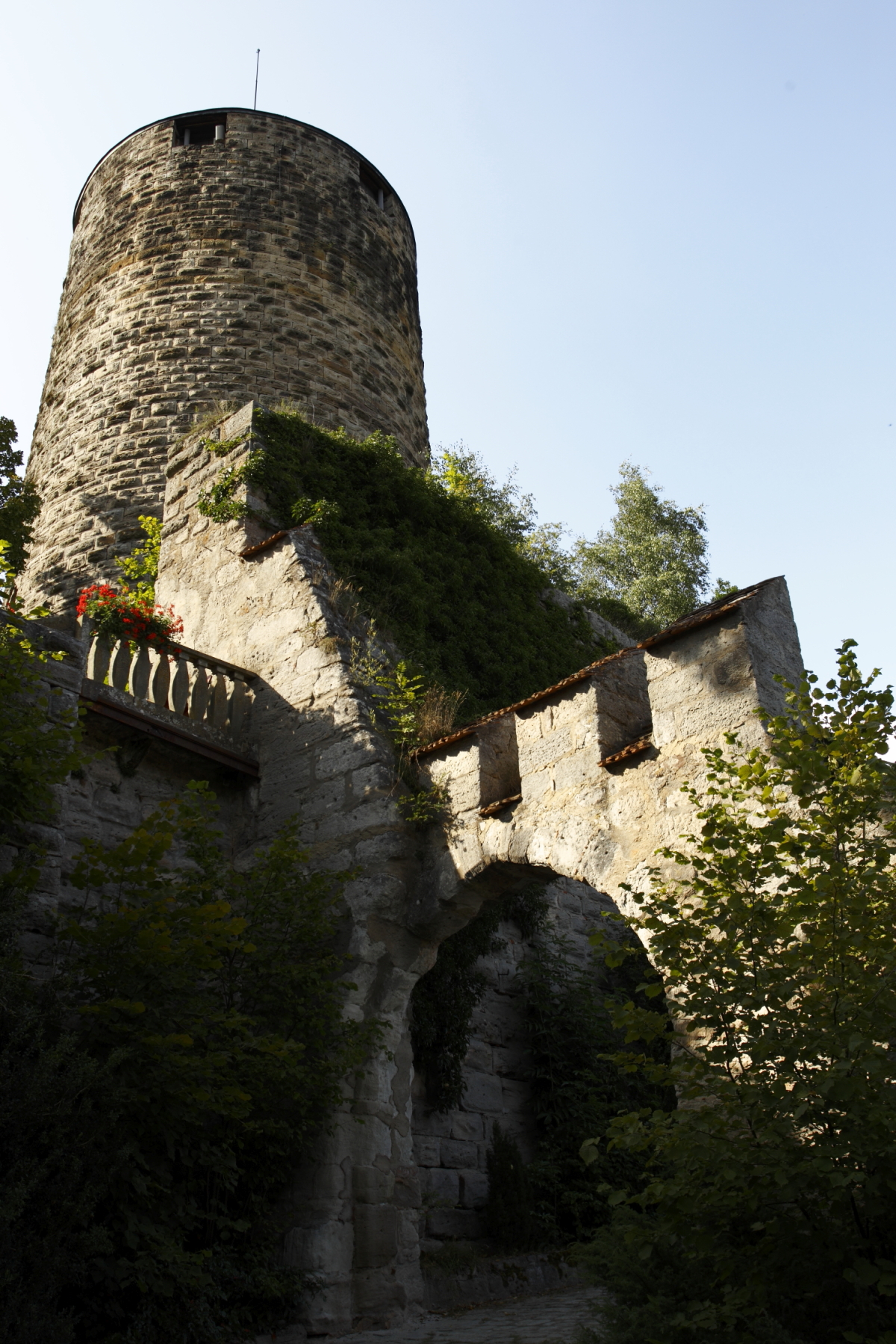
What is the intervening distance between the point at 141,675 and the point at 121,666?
0.16 meters

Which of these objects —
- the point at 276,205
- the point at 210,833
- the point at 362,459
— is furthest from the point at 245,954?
the point at 276,205

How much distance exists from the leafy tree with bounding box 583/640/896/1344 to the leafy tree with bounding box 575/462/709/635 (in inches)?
576

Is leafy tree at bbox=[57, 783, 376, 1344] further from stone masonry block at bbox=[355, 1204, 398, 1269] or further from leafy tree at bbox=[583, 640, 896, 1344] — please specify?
leafy tree at bbox=[583, 640, 896, 1344]

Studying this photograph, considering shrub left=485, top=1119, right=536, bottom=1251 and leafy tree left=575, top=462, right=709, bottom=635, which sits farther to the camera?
leafy tree left=575, top=462, right=709, bottom=635

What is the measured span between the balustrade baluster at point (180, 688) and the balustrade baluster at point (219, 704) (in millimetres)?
251

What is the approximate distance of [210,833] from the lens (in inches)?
229

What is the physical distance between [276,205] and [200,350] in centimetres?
268

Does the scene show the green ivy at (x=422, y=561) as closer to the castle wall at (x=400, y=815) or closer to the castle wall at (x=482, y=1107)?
the castle wall at (x=400, y=815)

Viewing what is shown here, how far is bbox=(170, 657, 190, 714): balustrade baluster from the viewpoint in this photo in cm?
748

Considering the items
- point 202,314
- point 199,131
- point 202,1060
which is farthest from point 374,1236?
point 199,131

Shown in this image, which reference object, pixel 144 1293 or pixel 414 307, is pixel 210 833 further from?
pixel 414 307

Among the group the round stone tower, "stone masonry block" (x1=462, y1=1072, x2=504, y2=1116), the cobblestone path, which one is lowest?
the cobblestone path

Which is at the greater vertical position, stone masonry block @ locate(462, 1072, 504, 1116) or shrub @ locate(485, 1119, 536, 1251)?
stone masonry block @ locate(462, 1072, 504, 1116)

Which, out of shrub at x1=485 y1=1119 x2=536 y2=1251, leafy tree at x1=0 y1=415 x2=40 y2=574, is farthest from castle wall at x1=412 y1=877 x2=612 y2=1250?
leafy tree at x1=0 y1=415 x2=40 y2=574
